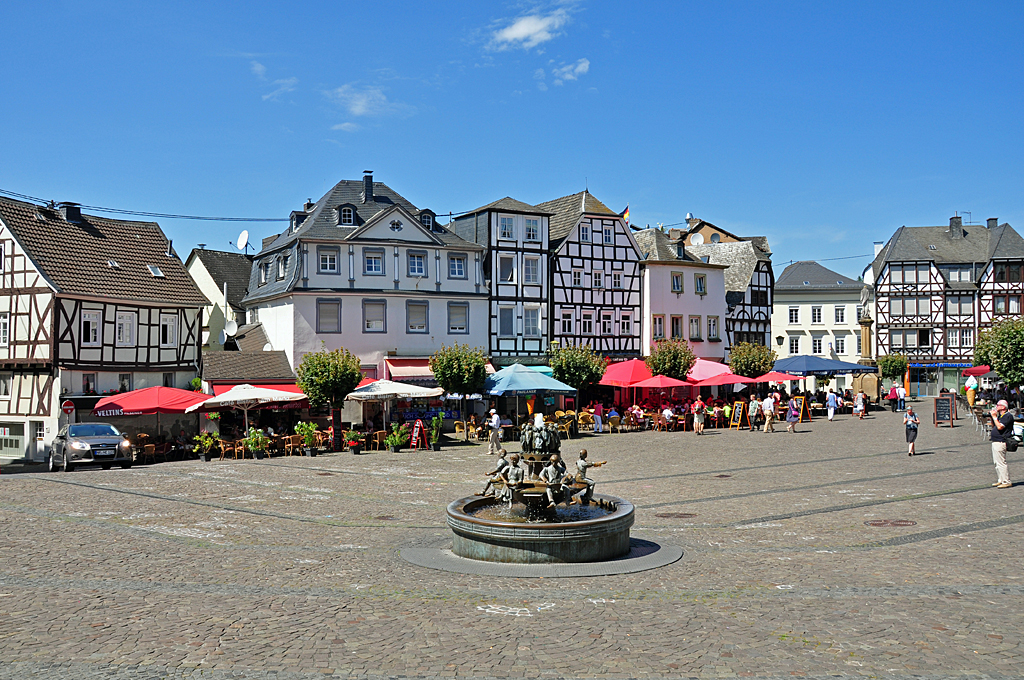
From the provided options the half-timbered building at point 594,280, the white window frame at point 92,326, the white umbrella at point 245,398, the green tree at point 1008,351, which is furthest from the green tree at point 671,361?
the white window frame at point 92,326

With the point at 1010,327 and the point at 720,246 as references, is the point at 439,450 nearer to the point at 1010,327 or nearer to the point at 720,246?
the point at 1010,327

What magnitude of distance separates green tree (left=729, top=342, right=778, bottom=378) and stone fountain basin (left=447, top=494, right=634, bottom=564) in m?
33.1

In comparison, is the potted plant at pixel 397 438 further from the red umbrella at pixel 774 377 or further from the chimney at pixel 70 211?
the red umbrella at pixel 774 377

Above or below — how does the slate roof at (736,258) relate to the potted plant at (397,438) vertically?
above

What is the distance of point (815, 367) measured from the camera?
44031mm

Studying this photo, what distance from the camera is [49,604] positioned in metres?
9.68

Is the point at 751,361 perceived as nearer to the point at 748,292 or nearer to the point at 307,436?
the point at 748,292

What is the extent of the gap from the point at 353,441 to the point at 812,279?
5089 centimetres

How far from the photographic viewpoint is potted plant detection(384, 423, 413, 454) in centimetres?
3011

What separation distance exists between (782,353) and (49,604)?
215 ft

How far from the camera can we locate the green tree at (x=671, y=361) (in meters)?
39.9

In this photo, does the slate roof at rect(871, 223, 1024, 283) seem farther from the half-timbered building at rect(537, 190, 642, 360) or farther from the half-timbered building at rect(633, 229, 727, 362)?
the half-timbered building at rect(537, 190, 642, 360)

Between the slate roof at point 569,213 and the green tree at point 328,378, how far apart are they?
56.3ft

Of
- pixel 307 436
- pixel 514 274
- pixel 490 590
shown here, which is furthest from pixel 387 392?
pixel 490 590
